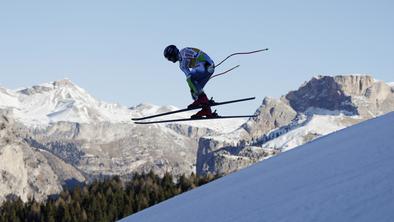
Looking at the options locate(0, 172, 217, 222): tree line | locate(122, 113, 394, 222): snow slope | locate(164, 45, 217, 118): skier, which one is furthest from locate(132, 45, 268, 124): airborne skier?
locate(0, 172, 217, 222): tree line

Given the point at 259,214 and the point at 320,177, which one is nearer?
the point at 259,214

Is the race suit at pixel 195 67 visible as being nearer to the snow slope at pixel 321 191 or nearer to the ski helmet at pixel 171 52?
the ski helmet at pixel 171 52

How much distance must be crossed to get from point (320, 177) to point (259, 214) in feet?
6.48

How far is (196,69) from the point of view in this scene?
20.5 meters

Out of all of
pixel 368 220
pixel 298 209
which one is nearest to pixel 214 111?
pixel 298 209

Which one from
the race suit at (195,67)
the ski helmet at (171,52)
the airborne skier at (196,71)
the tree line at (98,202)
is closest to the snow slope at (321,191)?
the airborne skier at (196,71)

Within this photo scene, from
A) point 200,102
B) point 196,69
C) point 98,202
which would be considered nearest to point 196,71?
point 196,69

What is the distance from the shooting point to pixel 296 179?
1466 centimetres

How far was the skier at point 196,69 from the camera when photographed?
20375 millimetres

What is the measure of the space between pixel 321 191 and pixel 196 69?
377 inches

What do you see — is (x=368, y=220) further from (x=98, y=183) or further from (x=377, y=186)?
(x=98, y=183)

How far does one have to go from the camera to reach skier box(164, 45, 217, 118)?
802 inches

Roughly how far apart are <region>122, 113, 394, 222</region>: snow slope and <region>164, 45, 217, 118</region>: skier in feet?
10.2

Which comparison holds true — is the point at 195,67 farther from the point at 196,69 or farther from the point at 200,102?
the point at 200,102
